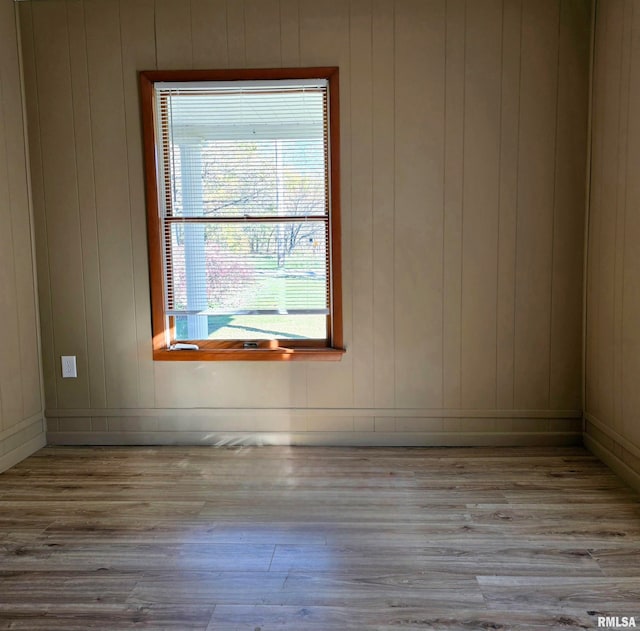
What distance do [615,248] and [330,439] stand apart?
70.4 inches

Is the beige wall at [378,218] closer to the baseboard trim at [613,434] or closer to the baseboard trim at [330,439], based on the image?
the baseboard trim at [330,439]

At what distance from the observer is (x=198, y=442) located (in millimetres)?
3236

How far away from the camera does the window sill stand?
3.15 m

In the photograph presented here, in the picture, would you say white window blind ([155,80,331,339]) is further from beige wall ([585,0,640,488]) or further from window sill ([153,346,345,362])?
beige wall ([585,0,640,488])

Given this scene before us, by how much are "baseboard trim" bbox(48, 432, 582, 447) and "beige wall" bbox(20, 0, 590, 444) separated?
0.01 meters

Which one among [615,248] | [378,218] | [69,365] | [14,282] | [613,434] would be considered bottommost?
[613,434]

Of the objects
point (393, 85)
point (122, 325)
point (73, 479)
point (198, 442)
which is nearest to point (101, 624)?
point (73, 479)

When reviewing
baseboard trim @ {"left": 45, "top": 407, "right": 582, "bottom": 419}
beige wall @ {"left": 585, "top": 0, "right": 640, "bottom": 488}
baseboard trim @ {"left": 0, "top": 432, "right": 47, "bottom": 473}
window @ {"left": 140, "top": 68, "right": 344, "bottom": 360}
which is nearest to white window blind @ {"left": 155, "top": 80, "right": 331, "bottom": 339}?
window @ {"left": 140, "top": 68, "right": 344, "bottom": 360}

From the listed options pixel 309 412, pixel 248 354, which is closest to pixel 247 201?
pixel 248 354

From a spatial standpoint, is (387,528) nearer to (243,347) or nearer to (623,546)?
(623,546)

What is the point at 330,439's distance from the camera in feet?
10.5

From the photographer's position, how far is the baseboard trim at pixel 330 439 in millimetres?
3129
